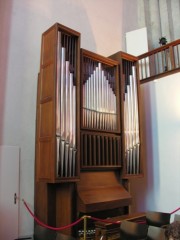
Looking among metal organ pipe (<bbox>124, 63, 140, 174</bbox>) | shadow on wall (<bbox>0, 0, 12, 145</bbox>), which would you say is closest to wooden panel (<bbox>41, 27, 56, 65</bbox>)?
shadow on wall (<bbox>0, 0, 12, 145</bbox>)

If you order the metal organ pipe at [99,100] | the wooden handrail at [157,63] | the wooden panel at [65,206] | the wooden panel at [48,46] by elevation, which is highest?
the wooden handrail at [157,63]

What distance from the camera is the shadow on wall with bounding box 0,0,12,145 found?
4754 mm

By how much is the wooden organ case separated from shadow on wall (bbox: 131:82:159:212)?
1071 mm

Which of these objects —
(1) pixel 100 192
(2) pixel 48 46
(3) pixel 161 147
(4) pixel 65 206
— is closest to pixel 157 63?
(3) pixel 161 147

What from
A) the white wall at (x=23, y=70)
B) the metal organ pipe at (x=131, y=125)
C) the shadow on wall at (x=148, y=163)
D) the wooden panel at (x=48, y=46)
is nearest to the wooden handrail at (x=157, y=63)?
the shadow on wall at (x=148, y=163)

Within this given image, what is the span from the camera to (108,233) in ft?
12.2

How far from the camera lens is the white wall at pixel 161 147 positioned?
5784 mm

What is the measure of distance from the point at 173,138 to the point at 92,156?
221 cm

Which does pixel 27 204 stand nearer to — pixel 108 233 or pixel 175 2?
pixel 108 233

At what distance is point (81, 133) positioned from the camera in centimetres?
443

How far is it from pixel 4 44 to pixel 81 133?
2.23 m

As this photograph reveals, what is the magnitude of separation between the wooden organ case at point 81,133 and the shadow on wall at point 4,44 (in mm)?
657

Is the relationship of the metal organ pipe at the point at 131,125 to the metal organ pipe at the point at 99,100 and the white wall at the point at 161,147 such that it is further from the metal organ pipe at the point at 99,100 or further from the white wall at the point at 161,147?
the white wall at the point at 161,147

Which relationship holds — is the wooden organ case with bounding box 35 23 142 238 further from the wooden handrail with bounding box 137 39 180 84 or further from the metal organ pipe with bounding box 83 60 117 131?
the wooden handrail with bounding box 137 39 180 84
